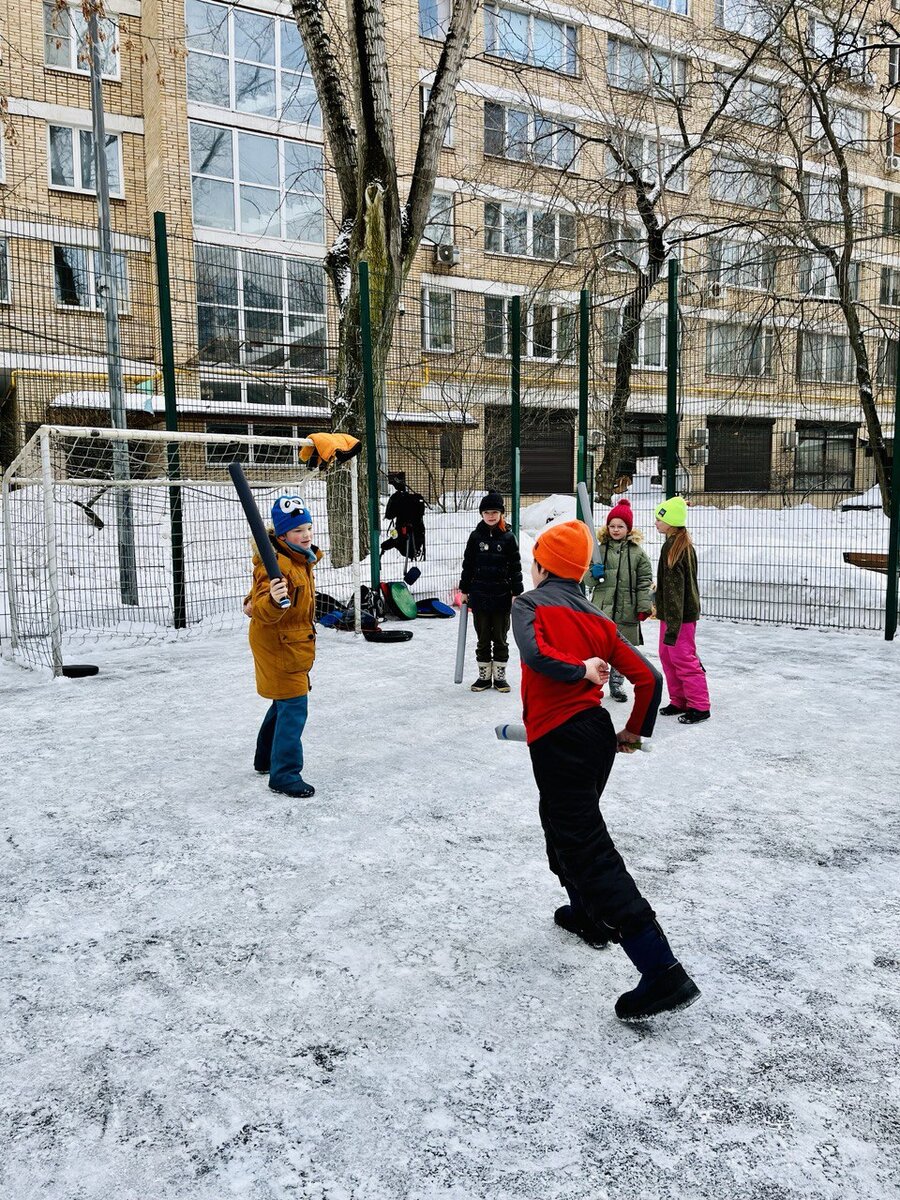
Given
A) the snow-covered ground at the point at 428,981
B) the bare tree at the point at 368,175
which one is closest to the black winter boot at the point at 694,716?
the snow-covered ground at the point at 428,981

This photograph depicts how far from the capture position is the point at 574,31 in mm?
23125

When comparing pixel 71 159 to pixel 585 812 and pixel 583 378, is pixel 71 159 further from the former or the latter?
pixel 585 812

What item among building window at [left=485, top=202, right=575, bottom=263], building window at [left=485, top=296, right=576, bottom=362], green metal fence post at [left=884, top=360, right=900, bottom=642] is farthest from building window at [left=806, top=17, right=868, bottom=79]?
building window at [left=485, top=202, right=575, bottom=263]

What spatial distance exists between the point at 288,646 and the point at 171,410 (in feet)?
16.6

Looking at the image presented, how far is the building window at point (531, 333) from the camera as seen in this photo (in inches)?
407

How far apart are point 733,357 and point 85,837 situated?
28.7 feet

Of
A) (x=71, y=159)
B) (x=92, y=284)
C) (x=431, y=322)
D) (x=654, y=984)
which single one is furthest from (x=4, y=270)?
(x=71, y=159)

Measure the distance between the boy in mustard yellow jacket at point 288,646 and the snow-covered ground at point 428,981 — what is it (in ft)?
0.66

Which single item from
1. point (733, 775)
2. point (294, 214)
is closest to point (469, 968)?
point (733, 775)

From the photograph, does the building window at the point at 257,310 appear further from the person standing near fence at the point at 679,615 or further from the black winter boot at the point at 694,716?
the black winter boot at the point at 694,716

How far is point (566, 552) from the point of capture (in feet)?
9.36

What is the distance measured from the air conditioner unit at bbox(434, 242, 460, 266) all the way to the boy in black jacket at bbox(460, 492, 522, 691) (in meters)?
18.2

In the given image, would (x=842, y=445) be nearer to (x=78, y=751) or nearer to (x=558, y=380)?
(x=558, y=380)

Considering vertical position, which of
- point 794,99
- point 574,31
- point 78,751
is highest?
point 574,31
